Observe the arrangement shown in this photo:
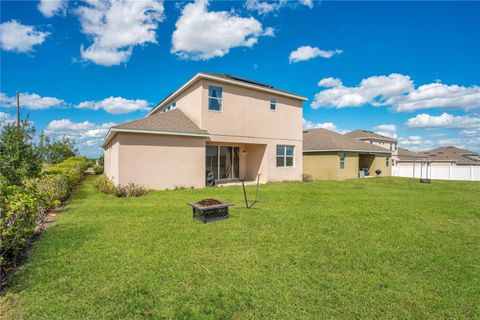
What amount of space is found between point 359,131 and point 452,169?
16.9m

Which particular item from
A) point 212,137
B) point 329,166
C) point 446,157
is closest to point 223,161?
point 212,137

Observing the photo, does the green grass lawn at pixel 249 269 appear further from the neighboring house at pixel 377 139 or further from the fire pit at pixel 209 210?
the neighboring house at pixel 377 139

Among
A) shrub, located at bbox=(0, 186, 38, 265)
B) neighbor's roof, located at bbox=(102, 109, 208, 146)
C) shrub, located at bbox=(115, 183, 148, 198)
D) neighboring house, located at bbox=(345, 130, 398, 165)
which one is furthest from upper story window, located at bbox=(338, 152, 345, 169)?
shrub, located at bbox=(0, 186, 38, 265)

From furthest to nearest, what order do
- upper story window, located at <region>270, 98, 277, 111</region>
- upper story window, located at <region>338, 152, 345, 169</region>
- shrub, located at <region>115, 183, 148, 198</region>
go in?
1. upper story window, located at <region>338, 152, 345, 169</region>
2. upper story window, located at <region>270, 98, 277, 111</region>
3. shrub, located at <region>115, 183, 148, 198</region>

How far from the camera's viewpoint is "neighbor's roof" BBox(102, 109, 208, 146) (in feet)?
37.3

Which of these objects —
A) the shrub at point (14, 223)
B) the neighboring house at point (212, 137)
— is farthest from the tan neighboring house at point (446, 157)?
the shrub at point (14, 223)

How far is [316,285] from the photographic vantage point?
3334mm

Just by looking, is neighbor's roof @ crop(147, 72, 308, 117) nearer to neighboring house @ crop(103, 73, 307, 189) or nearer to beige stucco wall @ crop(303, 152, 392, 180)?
neighboring house @ crop(103, 73, 307, 189)

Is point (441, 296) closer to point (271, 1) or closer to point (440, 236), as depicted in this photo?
point (440, 236)

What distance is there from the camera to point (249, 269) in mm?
3803

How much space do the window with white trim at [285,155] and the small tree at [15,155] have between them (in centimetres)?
1401

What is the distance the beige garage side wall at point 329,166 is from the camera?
2058 cm

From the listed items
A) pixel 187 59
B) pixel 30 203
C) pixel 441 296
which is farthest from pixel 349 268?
pixel 187 59

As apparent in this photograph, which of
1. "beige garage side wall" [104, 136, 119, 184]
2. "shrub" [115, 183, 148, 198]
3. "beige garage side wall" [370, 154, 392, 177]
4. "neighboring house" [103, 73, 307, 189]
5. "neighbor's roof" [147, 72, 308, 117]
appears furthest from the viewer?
"beige garage side wall" [370, 154, 392, 177]
